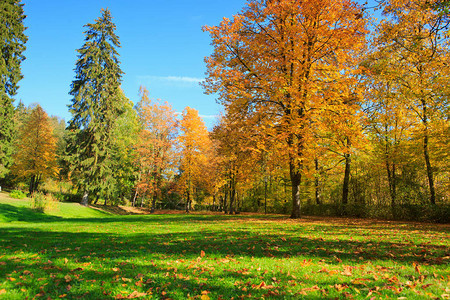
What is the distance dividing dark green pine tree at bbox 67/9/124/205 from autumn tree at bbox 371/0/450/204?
2675 cm

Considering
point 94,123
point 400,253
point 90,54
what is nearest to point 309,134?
point 400,253

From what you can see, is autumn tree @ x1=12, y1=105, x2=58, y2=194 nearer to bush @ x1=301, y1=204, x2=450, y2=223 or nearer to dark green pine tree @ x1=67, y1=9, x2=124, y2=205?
dark green pine tree @ x1=67, y1=9, x2=124, y2=205

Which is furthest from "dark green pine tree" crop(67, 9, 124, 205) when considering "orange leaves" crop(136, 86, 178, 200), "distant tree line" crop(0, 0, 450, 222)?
"orange leaves" crop(136, 86, 178, 200)

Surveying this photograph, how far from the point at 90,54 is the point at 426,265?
106 feet

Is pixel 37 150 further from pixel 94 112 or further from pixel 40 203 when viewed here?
pixel 40 203

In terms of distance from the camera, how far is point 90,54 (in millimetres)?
26938

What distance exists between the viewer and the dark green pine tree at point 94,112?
1036 inches

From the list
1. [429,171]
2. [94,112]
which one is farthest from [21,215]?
[429,171]

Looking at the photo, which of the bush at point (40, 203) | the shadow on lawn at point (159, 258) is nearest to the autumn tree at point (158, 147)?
the bush at point (40, 203)

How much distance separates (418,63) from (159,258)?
13.7m

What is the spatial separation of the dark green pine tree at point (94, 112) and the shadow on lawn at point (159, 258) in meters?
20.6

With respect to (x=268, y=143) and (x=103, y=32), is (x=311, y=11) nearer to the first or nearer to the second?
(x=268, y=143)

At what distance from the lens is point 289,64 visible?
44.2 ft

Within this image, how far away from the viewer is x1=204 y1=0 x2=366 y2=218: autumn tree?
12352mm
